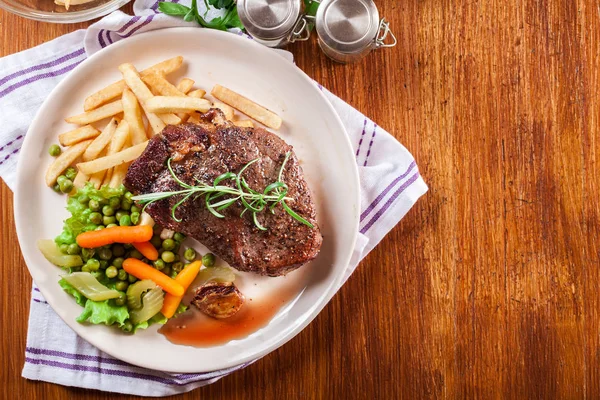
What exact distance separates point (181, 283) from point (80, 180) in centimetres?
115

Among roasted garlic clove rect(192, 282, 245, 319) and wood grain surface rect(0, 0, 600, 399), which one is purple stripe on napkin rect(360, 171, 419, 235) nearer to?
wood grain surface rect(0, 0, 600, 399)

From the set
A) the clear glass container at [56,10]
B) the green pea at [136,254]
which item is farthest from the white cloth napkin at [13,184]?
the green pea at [136,254]

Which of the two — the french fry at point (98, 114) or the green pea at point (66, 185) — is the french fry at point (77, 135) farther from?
the green pea at point (66, 185)

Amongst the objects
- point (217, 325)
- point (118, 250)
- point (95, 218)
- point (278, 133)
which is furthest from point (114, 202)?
point (278, 133)

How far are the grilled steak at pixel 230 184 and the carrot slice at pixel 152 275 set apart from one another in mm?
430

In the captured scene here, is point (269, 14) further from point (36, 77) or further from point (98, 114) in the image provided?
point (36, 77)

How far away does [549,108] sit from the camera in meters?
4.63

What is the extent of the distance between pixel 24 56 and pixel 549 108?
4.59m

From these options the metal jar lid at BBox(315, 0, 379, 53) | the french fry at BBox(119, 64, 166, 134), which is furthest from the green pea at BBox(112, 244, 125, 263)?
the metal jar lid at BBox(315, 0, 379, 53)

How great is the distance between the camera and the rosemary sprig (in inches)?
143

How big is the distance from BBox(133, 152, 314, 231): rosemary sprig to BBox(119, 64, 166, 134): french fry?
46cm

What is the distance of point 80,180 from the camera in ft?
13.4

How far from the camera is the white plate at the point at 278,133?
4.16 metres

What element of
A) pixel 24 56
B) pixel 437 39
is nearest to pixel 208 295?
pixel 24 56
